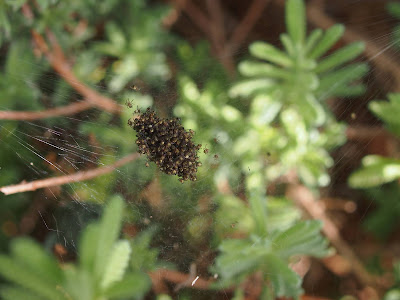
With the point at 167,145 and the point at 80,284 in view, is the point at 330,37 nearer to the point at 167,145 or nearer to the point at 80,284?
the point at 167,145

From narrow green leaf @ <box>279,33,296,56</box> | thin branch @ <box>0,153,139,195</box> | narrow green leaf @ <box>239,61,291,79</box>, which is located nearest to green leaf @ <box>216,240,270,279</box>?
Result: thin branch @ <box>0,153,139,195</box>

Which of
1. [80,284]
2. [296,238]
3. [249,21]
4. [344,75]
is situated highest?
[249,21]

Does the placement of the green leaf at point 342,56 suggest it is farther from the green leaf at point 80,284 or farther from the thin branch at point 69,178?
the green leaf at point 80,284

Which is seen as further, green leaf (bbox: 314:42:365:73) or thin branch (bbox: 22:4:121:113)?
thin branch (bbox: 22:4:121:113)

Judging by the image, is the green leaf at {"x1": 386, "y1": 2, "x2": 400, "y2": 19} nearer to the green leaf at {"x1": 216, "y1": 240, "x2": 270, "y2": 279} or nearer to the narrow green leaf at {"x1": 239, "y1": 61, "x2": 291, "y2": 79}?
the narrow green leaf at {"x1": 239, "y1": 61, "x2": 291, "y2": 79}

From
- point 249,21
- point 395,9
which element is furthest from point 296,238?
point 249,21

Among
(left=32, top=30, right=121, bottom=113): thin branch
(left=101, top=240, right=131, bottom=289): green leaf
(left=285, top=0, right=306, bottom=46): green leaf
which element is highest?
(left=32, top=30, right=121, bottom=113): thin branch
